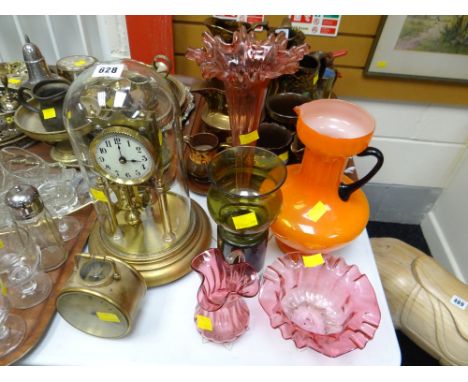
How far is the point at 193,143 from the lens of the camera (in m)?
0.83

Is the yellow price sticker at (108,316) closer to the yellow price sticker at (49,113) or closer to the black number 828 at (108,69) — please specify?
the black number 828 at (108,69)

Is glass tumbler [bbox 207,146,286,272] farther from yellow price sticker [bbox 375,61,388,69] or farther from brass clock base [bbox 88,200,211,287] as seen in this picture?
yellow price sticker [bbox 375,61,388,69]

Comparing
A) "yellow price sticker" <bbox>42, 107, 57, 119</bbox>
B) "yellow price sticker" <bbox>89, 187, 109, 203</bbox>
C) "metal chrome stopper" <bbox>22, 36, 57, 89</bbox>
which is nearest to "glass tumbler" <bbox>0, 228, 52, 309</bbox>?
"yellow price sticker" <bbox>89, 187, 109, 203</bbox>

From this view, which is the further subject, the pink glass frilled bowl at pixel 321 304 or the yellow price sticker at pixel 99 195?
the yellow price sticker at pixel 99 195

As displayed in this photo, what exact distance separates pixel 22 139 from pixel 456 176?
1579 mm

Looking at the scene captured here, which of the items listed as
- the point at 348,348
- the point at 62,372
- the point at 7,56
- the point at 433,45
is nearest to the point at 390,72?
the point at 433,45

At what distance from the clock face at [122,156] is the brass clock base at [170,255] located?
17 cm

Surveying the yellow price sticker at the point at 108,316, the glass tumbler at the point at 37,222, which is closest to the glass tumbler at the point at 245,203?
the yellow price sticker at the point at 108,316

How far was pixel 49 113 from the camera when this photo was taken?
2.68 ft

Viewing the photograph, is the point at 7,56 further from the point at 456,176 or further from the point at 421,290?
the point at 456,176

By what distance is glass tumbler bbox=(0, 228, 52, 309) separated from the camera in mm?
629

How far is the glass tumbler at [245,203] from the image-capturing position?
0.58m

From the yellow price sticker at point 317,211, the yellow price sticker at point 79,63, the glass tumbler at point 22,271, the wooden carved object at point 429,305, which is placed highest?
the yellow price sticker at point 79,63

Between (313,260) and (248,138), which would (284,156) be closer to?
(248,138)
